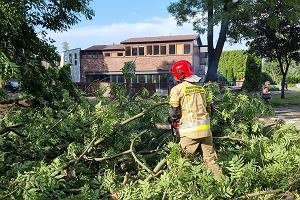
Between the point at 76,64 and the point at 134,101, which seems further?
the point at 76,64

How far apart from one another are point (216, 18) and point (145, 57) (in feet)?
77.2

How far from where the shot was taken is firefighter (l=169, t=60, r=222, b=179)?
4742 mm

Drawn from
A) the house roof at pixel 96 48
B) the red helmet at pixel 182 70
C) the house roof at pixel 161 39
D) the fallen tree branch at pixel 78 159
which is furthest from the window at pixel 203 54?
the fallen tree branch at pixel 78 159

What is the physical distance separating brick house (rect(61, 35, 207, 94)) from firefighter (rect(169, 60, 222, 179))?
1348 inches

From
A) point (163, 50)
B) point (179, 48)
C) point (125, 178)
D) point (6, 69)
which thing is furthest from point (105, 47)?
point (6, 69)

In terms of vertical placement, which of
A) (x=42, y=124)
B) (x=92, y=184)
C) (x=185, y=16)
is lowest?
(x=92, y=184)

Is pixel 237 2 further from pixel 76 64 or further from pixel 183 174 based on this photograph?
pixel 76 64

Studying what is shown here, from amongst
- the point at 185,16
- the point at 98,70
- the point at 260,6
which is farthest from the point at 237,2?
the point at 98,70

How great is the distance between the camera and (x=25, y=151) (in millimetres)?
5102

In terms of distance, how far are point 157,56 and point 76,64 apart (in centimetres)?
1007

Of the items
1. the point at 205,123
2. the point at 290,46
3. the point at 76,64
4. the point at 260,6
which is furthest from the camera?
the point at 76,64

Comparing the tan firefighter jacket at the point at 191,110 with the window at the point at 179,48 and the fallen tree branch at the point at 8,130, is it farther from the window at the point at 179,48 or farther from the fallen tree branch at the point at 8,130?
the window at the point at 179,48

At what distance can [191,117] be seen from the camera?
479 cm

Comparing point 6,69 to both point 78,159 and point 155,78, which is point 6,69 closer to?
point 78,159
